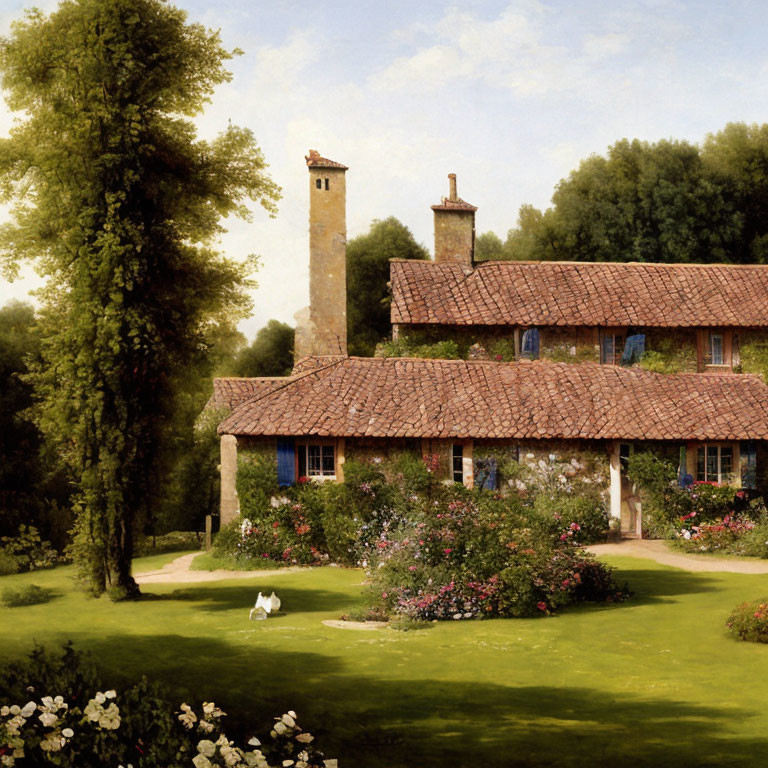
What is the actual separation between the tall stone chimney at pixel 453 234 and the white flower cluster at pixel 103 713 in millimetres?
27533

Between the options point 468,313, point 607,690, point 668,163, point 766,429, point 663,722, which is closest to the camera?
point 663,722

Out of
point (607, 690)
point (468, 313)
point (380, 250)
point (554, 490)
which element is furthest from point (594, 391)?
point (380, 250)

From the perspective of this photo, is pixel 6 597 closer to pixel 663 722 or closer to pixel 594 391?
pixel 663 722

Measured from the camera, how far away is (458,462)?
1063 inches

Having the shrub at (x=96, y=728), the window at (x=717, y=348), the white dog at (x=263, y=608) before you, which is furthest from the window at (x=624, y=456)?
the shrub at (x=96, y=728)

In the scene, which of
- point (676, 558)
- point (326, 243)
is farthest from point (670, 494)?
point (326, 243)

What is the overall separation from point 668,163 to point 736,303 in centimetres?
1453

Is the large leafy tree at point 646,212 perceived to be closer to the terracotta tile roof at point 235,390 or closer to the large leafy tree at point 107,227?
the terracotta tile roof at point 235,390

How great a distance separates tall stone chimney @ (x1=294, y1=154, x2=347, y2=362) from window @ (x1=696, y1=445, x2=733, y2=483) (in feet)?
38.2

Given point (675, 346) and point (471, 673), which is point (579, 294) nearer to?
point (675, 346)

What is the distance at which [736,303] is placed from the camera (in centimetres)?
3312

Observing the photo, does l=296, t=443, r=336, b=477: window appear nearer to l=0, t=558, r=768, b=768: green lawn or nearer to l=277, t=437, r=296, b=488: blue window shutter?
l=277, t=437, r=296, b=488: blue window shutter

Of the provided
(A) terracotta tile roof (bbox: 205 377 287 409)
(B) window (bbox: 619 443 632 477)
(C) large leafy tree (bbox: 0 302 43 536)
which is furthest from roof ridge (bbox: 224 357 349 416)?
(B) window (bbox: 619 443 632 477)

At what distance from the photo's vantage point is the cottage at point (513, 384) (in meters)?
26.7
